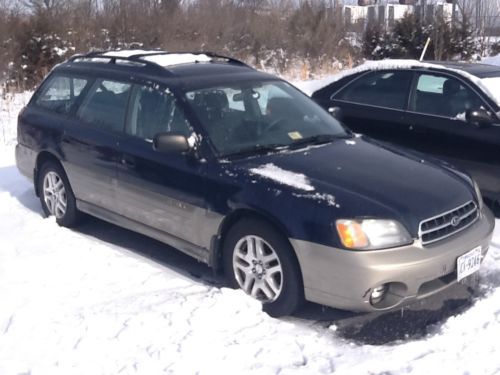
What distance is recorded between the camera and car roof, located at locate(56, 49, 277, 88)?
5625 mm

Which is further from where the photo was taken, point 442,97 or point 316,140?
point 442,97

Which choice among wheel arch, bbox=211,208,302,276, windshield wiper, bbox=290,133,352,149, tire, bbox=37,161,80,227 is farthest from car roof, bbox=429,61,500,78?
tire, bbox=37,161,80,227

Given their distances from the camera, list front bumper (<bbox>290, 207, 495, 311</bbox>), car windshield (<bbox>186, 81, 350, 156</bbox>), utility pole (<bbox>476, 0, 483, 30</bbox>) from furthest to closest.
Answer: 1. utility pole (<bbox>476, 0, 483, 30</bbox>)
2. car windshield (<bbox>186, 81, 350, 156</bbox>)
3. front bumper (<bbox>290, 207, 495, 311</bbox>)

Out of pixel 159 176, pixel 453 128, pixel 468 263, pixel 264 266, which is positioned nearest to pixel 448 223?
pixel 468 263

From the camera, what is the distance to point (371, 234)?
4.21 meters

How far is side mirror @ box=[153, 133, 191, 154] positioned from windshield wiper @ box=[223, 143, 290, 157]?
0.99 ft

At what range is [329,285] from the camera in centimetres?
427

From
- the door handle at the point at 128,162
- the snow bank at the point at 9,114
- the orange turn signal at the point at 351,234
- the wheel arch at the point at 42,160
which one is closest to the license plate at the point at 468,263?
the orange turn signal at the point at 351,234

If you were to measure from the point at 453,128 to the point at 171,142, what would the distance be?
316 centimetres

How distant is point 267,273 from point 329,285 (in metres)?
0.48

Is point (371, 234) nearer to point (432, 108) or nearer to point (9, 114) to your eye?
point (432, 108)

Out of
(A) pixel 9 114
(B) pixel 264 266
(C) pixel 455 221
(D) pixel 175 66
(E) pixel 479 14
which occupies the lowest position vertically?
(A) pixel 9 114

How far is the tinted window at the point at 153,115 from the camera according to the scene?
17.4 ft

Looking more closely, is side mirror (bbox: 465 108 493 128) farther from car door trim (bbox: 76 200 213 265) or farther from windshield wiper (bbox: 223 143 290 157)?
car door trim (bbox: 76 200 213 265)
